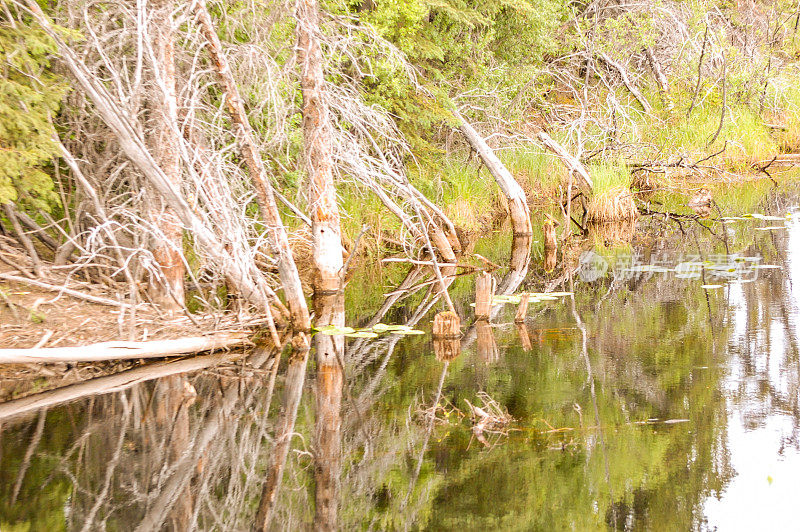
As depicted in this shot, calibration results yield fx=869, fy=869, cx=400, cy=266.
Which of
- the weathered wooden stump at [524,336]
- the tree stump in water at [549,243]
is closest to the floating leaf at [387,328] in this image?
the weathered wooden stump at [524,336]

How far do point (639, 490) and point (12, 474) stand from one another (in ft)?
12.8

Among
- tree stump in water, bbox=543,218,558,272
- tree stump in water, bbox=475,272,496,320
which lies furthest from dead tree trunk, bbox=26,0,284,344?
tree stump in water, bbox=543,218,558,272

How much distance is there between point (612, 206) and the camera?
53.9 ft

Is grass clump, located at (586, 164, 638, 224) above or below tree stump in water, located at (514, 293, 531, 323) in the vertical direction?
above

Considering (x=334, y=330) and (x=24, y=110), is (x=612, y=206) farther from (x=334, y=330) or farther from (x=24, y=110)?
(x=24, y=110)

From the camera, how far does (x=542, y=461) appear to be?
5480 millimetres

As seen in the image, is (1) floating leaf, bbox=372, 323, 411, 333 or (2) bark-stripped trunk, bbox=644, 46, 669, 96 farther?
(2) bark-stripped trunk, bbox=644, 46, 669, 96

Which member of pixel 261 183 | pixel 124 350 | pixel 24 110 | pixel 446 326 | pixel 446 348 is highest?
pixel 24 110

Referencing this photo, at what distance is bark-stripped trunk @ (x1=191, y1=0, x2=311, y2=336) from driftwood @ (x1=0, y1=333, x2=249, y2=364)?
0.67 meters

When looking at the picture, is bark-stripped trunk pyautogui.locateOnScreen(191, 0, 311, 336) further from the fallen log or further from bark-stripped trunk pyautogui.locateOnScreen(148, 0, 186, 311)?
the fallen log

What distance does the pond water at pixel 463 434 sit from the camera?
496 cm

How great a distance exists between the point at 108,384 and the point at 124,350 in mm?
357

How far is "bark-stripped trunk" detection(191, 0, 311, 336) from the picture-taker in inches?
339


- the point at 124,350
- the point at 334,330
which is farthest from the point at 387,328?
the point at 124,350
